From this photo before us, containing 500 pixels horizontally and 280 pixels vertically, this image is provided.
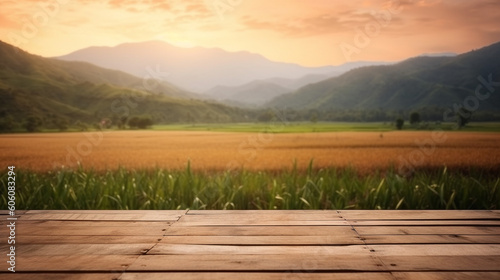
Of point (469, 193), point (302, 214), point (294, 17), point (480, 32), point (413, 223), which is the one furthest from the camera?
point (294, 17)

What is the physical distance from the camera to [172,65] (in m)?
6.93

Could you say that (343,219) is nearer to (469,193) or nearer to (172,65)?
(469,193)

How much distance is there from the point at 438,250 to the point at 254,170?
142 inches

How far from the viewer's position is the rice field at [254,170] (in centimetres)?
346

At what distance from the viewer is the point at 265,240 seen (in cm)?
169

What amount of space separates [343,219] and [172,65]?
5.55 m

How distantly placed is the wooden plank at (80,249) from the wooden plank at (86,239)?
0.16ft

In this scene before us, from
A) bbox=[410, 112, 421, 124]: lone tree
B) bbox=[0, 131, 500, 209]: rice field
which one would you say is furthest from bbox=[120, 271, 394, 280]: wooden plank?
bbox=[410, 112, 421, 124]: lone tree

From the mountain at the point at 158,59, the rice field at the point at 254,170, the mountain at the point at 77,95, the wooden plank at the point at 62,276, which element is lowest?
the rice field at the point at 254,170

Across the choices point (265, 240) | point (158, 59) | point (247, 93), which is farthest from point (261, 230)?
point (247, 93)

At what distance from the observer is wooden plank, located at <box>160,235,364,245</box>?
1.64m

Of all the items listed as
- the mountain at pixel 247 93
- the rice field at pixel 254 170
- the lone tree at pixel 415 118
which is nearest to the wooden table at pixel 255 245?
the rice field at pixel 254 170

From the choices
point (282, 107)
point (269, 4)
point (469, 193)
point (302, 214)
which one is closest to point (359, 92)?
point (282, 107)

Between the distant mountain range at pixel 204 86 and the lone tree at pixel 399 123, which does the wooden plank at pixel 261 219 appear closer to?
the distant mountain range at pixel 204 86
